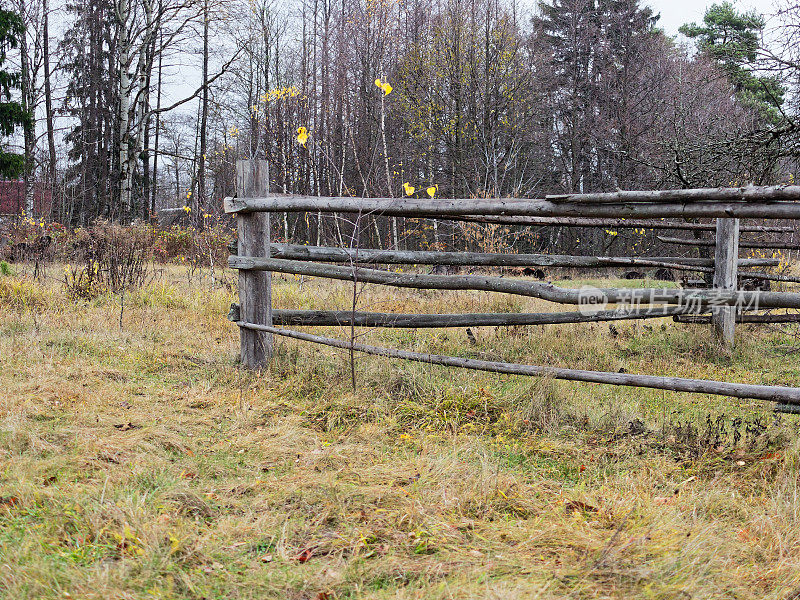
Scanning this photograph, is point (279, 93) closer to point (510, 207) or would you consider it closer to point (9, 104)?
point (9, 104)

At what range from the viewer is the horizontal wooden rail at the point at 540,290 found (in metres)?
3.46

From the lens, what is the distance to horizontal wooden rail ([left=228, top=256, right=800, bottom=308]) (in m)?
Answer: 3.46

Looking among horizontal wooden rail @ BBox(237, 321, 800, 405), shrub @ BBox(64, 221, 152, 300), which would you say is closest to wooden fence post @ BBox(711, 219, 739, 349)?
horizontal wooden rail @ BBox(237, 321, 800, 405)

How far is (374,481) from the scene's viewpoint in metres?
2.68

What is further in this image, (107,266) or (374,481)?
(107,266)

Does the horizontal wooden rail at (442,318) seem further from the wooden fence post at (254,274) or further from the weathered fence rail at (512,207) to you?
the weathered fence rail at (512,207)

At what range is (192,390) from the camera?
162 inches

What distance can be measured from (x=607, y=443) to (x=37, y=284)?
7.32 m

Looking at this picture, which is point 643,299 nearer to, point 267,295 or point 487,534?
point 487,534

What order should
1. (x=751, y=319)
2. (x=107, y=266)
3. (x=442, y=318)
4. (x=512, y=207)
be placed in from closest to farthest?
1. (x=512, y=207)
2. (x=442, y=318)
3. (x=751, y=319)
4. (x=107, y=266)

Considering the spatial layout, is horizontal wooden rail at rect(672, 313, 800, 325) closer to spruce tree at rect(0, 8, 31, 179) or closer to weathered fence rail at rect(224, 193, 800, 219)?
weathered fence rail at rect(224, 193, 800, 219)

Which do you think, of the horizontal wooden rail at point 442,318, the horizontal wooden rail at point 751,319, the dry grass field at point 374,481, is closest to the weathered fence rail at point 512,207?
the horizontal wooden rail at point 442,318

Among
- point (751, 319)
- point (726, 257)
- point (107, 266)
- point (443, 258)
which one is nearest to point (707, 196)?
point (443, 258)

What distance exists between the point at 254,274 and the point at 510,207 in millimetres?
2100
